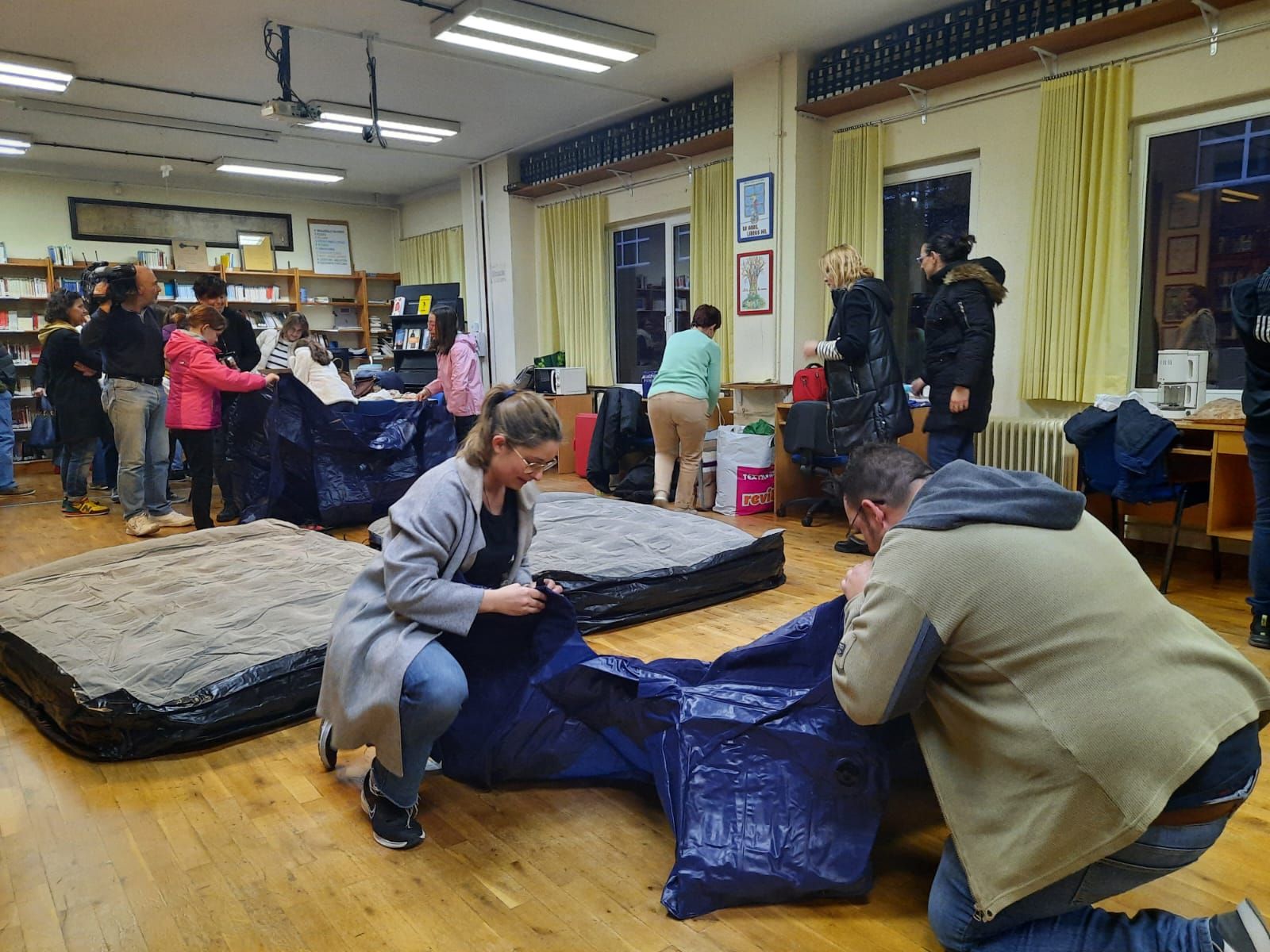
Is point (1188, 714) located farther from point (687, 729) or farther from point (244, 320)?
point (244, 320)

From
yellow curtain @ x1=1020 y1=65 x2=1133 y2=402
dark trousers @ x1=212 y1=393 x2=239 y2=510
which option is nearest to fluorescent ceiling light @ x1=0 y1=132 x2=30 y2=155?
dark trousers @ x1=212 y1=393 x2=239 y2=510

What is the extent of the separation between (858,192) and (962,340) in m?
2.07

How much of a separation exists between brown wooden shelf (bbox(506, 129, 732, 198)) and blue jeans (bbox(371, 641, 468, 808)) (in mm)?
5273

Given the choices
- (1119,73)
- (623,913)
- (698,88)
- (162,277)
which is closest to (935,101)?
(1119,73)

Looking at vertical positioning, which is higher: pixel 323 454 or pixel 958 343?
pixel 958 343

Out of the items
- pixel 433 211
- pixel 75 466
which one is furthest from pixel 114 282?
pixel 433 211

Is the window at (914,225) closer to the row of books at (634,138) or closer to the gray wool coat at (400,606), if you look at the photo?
the row of books at (634,138)

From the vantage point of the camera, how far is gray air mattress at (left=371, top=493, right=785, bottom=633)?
3291 mm

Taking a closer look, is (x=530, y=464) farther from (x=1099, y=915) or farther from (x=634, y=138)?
(x=634, y=138)

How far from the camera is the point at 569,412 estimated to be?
773cm

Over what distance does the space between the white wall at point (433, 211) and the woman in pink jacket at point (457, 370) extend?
158 inches

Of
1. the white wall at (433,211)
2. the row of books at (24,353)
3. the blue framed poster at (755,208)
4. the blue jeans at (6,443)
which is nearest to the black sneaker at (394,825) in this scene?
the blue framed poster at (755,208)

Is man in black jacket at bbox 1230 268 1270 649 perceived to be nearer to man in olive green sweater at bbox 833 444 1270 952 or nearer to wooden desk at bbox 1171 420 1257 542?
wooden desk at bbox 1171 420 1257 542

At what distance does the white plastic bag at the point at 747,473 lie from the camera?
18.3 feet
